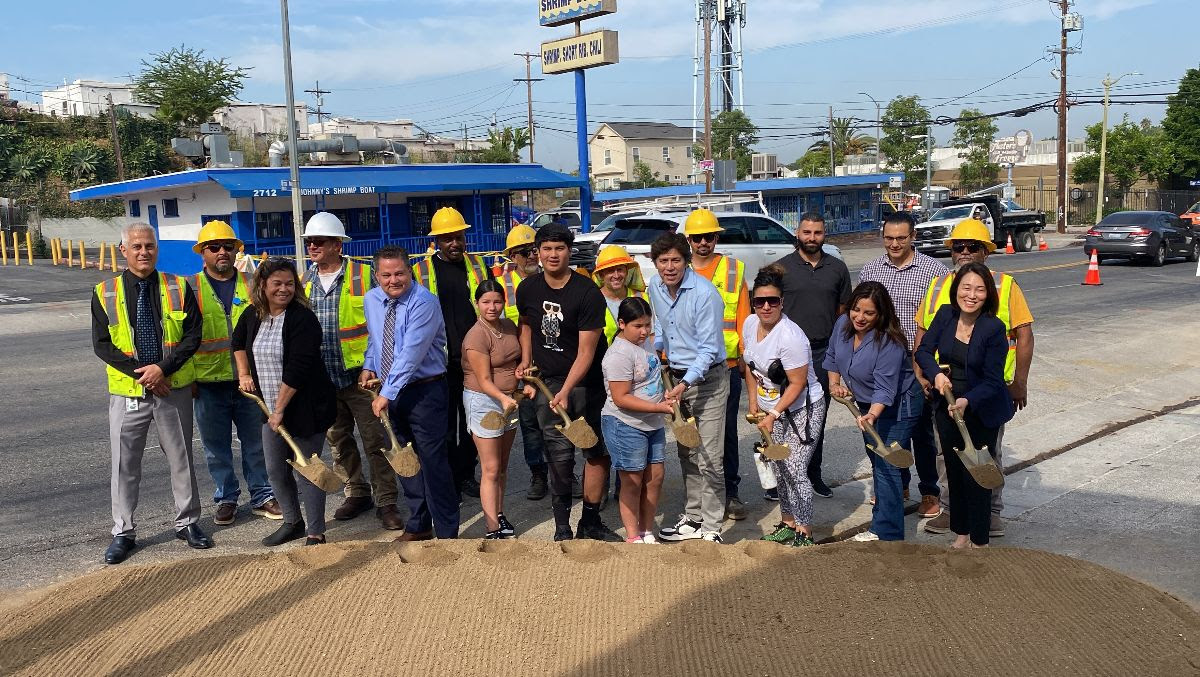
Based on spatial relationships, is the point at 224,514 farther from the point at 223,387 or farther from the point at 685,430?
the point at 685,430

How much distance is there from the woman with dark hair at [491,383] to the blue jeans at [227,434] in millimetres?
1477

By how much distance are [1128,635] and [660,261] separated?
289 centimetres

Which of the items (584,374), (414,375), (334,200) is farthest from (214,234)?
(334,200)

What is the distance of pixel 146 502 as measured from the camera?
6.68m

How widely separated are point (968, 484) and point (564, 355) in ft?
7.48

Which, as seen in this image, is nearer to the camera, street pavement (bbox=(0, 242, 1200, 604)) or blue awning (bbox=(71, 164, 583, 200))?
street pavement (bbox=(0, 242, 1200, 604))

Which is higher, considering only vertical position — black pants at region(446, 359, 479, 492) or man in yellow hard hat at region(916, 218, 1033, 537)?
man in yellow hard hat at region(916, 218, 1033, 537)

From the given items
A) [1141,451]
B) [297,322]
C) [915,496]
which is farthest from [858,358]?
[1141,451]

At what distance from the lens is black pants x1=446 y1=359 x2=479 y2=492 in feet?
21.3

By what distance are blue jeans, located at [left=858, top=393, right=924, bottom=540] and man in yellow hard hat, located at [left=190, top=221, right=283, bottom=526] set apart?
11.5 feet

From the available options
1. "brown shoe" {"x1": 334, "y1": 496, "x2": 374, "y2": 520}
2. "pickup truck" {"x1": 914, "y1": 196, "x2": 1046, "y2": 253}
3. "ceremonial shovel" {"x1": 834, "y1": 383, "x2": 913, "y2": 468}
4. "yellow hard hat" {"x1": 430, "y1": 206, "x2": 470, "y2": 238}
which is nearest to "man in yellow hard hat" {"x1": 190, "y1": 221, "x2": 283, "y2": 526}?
"brown shoe" {"x1": 334, "y1": 496, "x2": 374, "y2": 520}

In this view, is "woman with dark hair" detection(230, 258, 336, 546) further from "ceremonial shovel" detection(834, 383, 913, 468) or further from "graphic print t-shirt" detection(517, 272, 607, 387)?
"ceremonial shovel" detection(834, 383, 913, 468)

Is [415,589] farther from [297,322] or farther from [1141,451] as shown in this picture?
[1141,451]

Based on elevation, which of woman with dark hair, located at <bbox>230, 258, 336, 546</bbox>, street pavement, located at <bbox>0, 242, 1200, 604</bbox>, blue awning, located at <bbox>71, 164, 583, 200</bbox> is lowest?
street pavement, located at <bbox>0, 242, 1200, 604</bbox>
